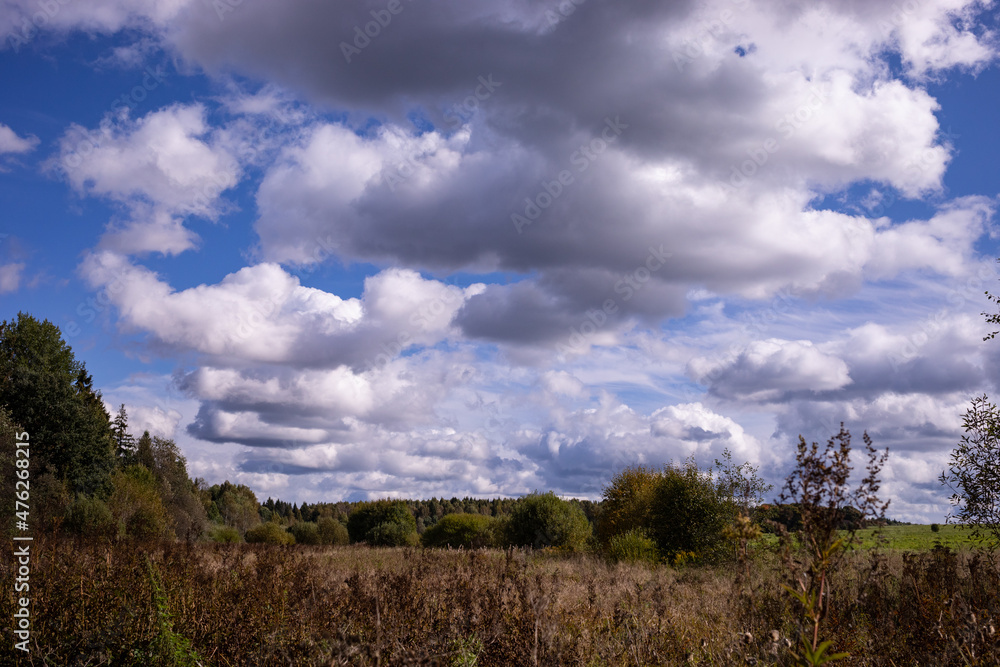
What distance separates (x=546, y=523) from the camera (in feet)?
109

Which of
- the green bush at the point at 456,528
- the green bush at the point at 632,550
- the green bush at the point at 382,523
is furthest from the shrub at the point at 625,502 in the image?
the green bush at the point at 382,523

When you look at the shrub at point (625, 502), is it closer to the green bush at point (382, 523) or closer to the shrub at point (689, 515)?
the shrub at point (689, 515)

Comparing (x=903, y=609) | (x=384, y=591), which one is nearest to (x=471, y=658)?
(x=384, y=591)

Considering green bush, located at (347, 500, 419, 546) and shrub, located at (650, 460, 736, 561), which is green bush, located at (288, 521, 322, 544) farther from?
shrub, located at (650, 460, 736, 561)

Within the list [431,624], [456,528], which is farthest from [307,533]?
[431,624]

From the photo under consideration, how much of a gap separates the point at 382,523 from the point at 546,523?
118 feet

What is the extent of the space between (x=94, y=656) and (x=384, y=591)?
225cm

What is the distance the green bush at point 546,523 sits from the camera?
3294cm

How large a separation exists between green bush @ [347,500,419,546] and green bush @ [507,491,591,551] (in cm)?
2884

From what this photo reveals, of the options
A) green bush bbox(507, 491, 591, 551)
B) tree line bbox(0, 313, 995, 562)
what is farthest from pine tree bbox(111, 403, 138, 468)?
green bush bbox(507, 491, 591, 551)

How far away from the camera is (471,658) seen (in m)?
4.30

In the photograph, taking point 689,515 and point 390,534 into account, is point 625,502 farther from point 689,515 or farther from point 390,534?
point 390,534

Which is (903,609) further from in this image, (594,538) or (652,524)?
(594,538)

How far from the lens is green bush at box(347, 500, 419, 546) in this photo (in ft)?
204
